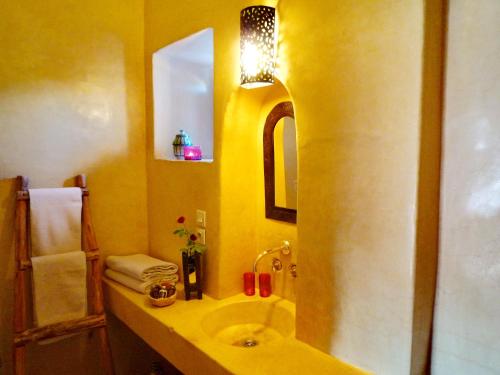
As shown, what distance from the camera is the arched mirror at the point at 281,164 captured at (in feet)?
5.31

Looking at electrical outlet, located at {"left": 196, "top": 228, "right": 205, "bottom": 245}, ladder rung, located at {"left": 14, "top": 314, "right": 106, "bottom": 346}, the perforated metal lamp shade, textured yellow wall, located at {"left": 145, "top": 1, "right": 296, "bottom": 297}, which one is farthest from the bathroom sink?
the perforated metal lamp shade

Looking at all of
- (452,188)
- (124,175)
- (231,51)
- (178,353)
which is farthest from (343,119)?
(124,175)

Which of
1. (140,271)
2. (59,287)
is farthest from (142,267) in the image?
(59,287)

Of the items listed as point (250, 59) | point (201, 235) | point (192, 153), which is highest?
point (250, 59)

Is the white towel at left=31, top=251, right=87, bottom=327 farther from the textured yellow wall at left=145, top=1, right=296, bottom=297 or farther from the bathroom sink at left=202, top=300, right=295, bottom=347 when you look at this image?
the bathroom sink at left=202, top=300, right=295, bottom=347

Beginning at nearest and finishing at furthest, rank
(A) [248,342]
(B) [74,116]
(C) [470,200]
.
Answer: (C) [470,200] < (A) [248,342] < (B) [74,116]

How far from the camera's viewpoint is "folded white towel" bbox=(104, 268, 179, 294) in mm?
1795

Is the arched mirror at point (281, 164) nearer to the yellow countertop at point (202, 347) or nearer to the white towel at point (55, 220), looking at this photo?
the yellow countertop at point (202, 347)

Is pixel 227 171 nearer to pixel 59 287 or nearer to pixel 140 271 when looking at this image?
pixel 140 271

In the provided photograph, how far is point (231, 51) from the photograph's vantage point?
1.53 metres

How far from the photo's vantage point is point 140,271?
180 centimetres

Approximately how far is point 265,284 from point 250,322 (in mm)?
191

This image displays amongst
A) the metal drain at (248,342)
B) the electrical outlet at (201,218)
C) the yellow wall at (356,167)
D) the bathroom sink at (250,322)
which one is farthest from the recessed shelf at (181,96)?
the metal drain at (248,342)

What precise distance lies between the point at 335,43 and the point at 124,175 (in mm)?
1480
